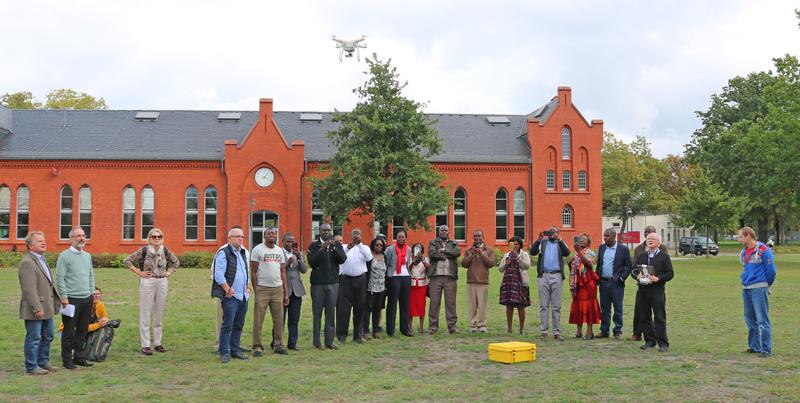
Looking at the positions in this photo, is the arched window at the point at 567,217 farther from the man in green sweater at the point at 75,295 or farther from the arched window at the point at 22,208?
the man in green sweater at the point at 75,295

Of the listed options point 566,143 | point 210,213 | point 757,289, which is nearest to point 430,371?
point 757,289

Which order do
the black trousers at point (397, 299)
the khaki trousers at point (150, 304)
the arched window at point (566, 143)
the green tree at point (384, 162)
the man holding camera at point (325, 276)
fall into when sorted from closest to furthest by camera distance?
the khaki trousers at point (150, 304)
the man holding camera at point (325, 276)
the black trousers at point (397, 299)
the green tree at point (384, 162)
the arched window at point (566, 143)

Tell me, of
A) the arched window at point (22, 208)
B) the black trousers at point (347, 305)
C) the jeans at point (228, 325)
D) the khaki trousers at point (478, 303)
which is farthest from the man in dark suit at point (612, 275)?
the arched window at point (22, 208)

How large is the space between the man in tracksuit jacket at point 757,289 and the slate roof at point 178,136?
30708 mm

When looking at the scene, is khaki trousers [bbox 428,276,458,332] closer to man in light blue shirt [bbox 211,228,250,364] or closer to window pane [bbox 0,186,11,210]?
man in light blue shirt [bbox 211,228,250,364]

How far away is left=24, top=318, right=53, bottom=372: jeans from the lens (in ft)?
29.5

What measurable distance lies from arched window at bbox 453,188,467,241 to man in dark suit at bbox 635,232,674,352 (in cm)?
3123

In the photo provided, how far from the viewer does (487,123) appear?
4647 cm

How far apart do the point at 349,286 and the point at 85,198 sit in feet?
110

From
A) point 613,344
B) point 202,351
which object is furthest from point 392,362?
point 613,344

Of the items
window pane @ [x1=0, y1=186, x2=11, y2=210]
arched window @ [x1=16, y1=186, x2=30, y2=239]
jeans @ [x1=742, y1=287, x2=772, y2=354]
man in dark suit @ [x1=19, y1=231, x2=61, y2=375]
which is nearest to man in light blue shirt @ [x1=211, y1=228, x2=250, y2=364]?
man in dark suit @ [x1=19, y1=231, x2=61, y2=375]

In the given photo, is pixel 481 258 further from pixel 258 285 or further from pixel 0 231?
pixel 0 231

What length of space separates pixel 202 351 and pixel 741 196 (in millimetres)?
42799

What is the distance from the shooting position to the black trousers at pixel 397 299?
1270 centimetres
